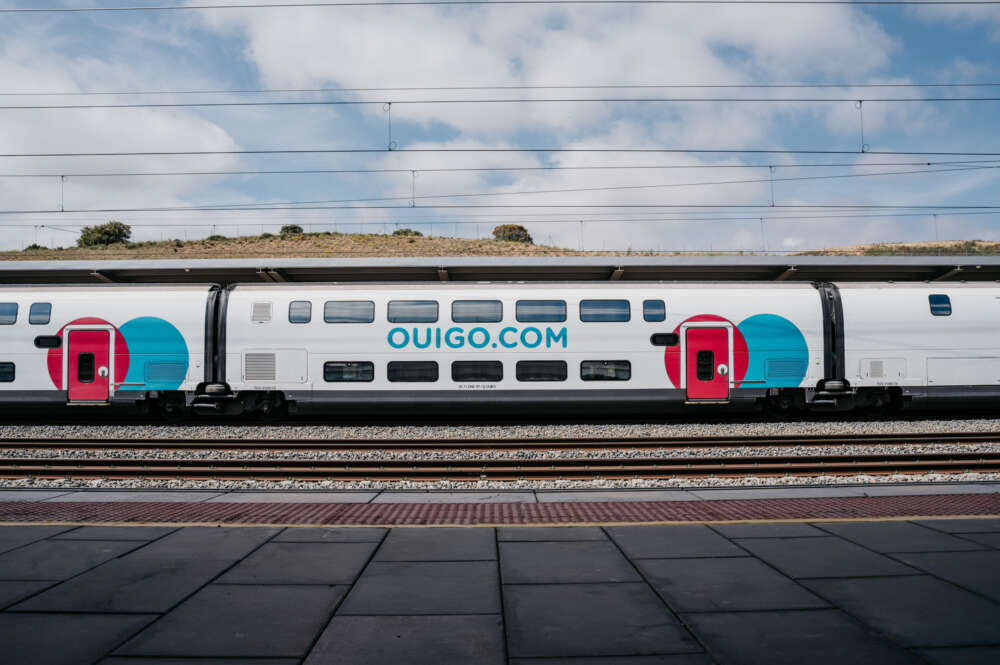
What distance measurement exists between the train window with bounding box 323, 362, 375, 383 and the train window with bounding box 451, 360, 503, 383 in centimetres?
207

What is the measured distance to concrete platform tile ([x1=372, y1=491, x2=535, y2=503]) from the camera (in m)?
8.53

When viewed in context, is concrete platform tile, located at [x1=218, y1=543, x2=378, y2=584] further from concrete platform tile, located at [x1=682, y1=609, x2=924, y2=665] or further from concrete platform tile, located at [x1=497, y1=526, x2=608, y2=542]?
concrete platform tile, located at [x1=682, y1=609, x2=924, y2=665]

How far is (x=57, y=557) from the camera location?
569cm

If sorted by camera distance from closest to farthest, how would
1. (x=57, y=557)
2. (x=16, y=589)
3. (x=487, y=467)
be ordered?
(x=16, y=589)
(x=57, y=557)
(x=487, y=467)

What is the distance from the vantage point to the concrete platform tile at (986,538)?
595 centimetres

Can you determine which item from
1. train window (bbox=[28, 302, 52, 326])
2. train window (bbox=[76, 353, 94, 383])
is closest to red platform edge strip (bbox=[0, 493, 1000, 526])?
train window (bbox=[76, 353, 94, 383])

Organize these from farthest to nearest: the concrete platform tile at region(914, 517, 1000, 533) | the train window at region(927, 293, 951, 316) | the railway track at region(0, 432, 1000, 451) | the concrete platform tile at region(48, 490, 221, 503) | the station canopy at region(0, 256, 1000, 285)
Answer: the station canopy at region(0, 256, 1000, 285) < the train window at region(927, 293, 951, 316) < the railway track at region(0, 432, 1000, 451) < the concrete platform tile at region(48, 490, 221, 503) < the concrete platform tile at region(914, 517, 1000, 533)

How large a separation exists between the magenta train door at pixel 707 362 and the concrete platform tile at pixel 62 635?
43.5ft

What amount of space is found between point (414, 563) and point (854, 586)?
3.59m

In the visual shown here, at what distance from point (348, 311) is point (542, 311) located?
4790mm

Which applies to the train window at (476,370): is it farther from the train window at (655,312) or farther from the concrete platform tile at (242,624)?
the concrete platform tile at (242,624)

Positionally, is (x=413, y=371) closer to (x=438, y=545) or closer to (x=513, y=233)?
(x=438, y=545)

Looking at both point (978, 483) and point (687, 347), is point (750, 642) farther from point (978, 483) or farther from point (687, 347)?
point (687, 347)

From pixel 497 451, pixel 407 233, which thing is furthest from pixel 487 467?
pixel 407 233
